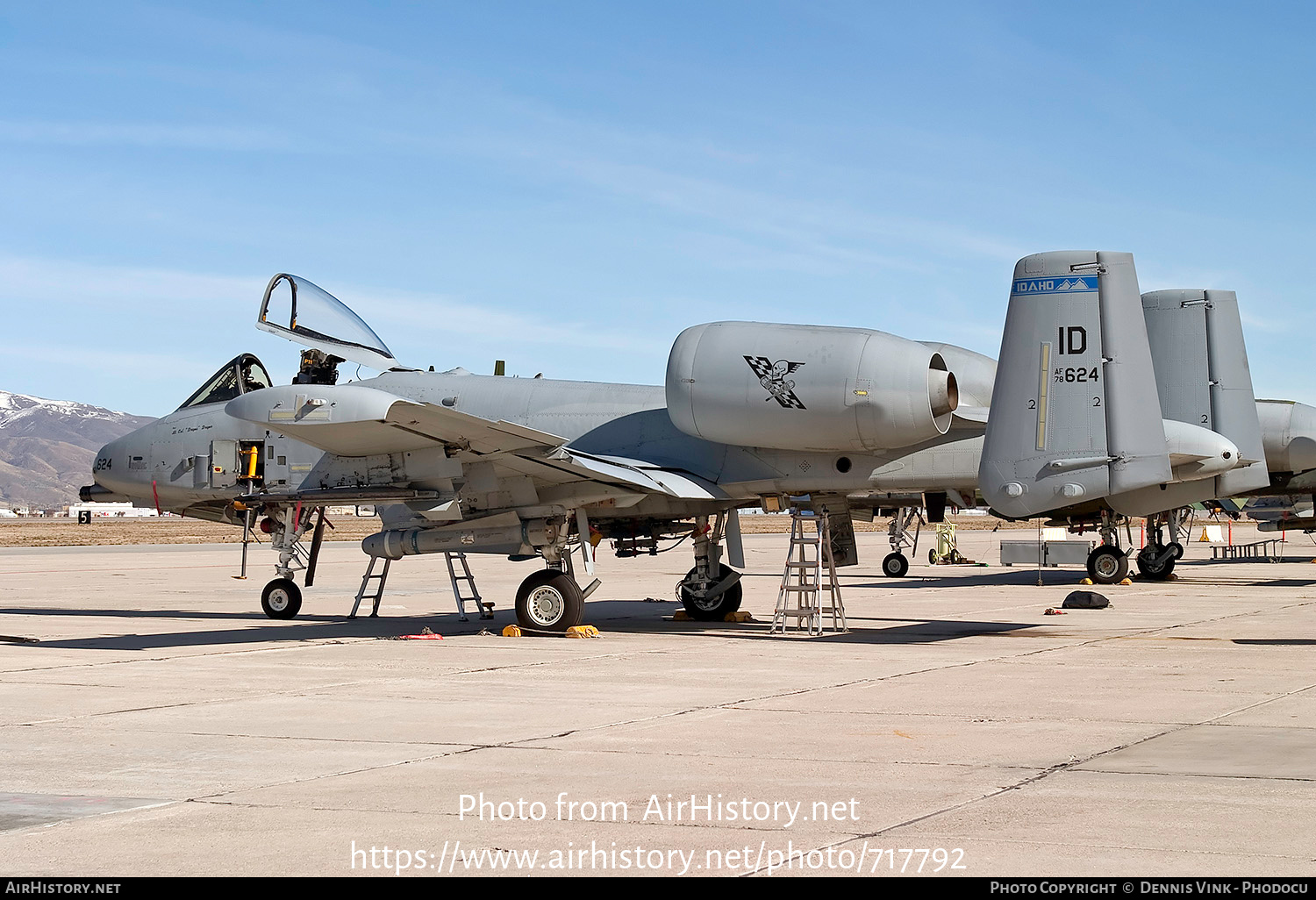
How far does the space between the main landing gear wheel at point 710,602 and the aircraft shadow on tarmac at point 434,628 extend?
0.26 meters

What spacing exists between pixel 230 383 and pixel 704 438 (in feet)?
25.6

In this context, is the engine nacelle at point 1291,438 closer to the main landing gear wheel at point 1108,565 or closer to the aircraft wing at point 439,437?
the main landing gear wheel at point 1108,565

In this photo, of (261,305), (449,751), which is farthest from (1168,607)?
(449,751)

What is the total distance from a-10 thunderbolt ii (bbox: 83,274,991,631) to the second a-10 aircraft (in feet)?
0.09

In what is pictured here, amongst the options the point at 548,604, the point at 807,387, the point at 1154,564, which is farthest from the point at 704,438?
the point at 1154,564

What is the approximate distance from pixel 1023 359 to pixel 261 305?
9.39 meters

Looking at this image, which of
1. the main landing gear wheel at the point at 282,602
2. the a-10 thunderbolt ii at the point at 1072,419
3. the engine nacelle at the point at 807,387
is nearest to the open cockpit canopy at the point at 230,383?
the main landing gear wheel at the point at 282,602

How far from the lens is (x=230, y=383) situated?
18.5 meters

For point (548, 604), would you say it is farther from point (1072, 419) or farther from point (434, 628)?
point (1072, 419)

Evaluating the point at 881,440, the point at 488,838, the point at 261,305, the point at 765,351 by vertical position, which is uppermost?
the point at 261,305

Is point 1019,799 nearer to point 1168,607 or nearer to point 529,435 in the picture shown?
point 529,435

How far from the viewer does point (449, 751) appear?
24.1 ft

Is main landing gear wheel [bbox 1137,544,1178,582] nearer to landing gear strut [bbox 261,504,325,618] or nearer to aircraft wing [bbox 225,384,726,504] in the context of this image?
aircraft wing [bbox 225,384,726,504]

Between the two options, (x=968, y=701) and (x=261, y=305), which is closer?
(x=968, y=701)
